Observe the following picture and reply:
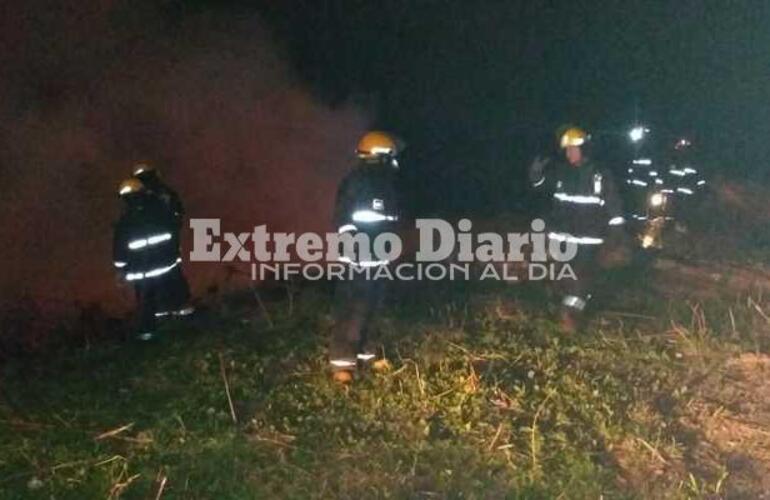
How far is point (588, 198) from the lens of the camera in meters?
8.12

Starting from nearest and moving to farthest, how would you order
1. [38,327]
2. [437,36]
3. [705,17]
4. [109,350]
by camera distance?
1. [109,350]
2. [38,327]
3. [437,36]
4. [705,17]

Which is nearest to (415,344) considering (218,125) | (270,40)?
(218,125)

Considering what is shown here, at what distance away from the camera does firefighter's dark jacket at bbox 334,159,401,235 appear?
6.95 m

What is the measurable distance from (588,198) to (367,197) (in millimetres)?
2103

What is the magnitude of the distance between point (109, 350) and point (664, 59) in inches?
679

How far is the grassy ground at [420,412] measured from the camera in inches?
213

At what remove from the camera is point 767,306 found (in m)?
8.83

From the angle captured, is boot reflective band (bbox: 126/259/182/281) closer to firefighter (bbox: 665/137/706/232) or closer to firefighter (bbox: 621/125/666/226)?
firefighter (bbox: 621/125/666/226)

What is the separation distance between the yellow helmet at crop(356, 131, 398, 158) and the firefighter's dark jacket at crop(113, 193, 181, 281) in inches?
90.2

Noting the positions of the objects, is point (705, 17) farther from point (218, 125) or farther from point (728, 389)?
point (728, 389)

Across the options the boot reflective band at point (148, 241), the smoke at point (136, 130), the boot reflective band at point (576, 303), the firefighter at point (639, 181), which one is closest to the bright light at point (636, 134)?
the firefighter at point (639, 181)

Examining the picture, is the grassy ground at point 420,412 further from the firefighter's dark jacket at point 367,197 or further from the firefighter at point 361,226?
the firefighter's dark jacket at point 367,197

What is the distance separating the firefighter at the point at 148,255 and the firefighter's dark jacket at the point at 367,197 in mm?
2167

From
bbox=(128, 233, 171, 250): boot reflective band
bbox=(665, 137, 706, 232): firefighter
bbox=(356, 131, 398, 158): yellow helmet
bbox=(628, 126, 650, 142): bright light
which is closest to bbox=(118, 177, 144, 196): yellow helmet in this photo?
bbox=(128, 233, 171, 250): boot reflective band
